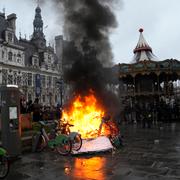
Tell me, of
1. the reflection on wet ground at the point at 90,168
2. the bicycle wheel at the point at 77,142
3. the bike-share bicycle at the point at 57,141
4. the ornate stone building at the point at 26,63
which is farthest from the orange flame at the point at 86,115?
the ornate stone building at the point at 26,63

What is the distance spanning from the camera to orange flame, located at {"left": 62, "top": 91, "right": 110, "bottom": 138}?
13273 millimetres

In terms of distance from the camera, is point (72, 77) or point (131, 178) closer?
point (131, 178)

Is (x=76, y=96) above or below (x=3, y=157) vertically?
above

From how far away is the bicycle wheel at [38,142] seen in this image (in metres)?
12.0

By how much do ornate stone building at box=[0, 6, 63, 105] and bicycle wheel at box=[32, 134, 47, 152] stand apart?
3734 centimetres

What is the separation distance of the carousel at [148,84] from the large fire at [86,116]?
11.6 m

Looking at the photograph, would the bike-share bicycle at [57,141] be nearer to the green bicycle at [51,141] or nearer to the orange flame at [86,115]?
the green bicycle at [51,141]

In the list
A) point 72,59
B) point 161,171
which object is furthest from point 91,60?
point 161,171

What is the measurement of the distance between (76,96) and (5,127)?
15.4ft

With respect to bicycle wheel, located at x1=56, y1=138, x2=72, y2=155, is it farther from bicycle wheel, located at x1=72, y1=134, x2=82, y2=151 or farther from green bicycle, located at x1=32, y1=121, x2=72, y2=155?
bicycle wheel, located at x1=72, y1=134, x2=82, y2=151

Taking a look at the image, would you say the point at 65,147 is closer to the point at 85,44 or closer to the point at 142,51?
the point at 85,44

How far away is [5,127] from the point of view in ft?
34.2

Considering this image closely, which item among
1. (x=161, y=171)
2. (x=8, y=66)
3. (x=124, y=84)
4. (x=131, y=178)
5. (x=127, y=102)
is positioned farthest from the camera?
(x=8, y=66)

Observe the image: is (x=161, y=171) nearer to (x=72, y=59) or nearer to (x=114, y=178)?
(x=114, y=178)
